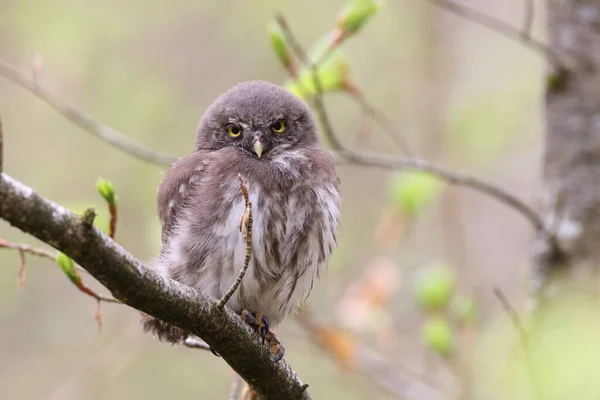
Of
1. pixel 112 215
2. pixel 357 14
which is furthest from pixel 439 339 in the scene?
pixel 112 215

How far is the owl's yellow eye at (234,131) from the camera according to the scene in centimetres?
418

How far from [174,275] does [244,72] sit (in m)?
5.11

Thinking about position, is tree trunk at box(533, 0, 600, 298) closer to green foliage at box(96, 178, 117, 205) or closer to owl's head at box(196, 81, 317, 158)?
owl's head at box(196, 81, 317, 158)

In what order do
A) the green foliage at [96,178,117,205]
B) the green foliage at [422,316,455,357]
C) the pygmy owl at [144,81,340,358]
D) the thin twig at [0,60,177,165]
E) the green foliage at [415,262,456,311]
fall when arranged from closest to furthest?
1. the green foliage at [96,178,117,205]
2. the pygmy owl at [144,81,340,358]
3. the thin twig at [0,60,177,165]
4. the green foliage at [422,316,455,357]
5. the green foliage at [415,262,456,311]

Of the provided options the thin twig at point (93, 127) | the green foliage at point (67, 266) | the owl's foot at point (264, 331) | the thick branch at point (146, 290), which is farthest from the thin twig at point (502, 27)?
the green foliage at point (67, 266)

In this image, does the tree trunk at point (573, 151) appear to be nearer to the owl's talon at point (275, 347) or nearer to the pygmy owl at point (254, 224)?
the pygmy owl at point (254, 224)

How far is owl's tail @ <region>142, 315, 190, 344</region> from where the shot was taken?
11.5 ft

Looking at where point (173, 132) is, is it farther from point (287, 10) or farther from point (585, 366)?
point (585, 366)

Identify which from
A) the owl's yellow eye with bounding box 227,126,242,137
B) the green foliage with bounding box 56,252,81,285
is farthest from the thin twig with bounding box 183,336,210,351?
the owl's yellow eye with bounding box 227,126,242,137

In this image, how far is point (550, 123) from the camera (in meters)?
4.52

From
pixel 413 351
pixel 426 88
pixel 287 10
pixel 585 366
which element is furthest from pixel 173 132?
pixel 585 366

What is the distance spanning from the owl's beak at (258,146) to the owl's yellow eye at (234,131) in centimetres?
14

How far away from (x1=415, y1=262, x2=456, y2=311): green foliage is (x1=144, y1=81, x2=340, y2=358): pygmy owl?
1292mm

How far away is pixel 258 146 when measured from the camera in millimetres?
3961
